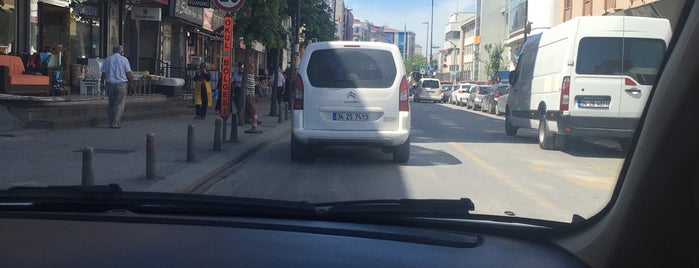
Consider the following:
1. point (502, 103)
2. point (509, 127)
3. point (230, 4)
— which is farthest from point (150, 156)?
point (502, 103)

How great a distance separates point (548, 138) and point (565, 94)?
164 cm

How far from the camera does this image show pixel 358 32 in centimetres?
15138

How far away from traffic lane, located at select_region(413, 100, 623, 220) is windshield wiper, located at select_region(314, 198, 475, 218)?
2.34 m

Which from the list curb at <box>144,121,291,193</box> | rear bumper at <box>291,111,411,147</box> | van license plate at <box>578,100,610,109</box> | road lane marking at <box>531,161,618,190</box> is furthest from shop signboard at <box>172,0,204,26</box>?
road lane marking at <box>531,161,618,190</box>

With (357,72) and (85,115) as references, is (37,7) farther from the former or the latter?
(357,72)

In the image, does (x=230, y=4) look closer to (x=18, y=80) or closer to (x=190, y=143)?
(x=190, y=143)

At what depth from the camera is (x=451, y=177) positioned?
9688 mm

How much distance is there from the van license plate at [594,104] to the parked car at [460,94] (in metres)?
29.5

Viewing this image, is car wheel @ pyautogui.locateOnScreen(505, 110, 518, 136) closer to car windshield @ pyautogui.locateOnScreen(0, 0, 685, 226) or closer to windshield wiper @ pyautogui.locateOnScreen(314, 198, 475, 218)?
car windshield @ pyautogui.locateOnScreen(0, 0, 685, 226)

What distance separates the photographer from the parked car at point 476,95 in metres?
36.9

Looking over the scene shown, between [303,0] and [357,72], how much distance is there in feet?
45.9

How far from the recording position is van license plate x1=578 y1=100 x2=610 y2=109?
1183cm

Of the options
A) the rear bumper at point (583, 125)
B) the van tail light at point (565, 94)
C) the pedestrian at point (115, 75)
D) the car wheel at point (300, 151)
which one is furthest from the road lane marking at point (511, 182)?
the pedestrian at point (115, 75)

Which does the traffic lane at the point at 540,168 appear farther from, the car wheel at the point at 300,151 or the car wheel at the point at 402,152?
the car wheel at the point at 300,151
